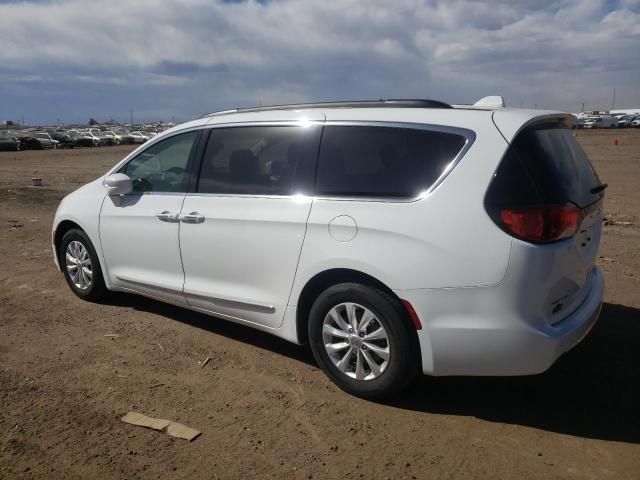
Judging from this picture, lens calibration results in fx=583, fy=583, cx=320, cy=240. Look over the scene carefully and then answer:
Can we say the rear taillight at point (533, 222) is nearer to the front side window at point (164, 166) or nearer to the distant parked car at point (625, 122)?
the front side window at point (164, 166)

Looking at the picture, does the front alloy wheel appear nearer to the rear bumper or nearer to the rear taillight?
the rear bumper

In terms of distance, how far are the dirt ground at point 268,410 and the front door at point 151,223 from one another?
0.47 meters

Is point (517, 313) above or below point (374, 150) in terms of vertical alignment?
below

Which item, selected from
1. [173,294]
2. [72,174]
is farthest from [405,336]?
[72,174]

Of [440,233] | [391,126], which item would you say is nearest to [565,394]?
[440,233]

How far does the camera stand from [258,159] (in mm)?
4328

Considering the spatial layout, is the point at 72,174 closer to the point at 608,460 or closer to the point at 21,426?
the point at 21,426

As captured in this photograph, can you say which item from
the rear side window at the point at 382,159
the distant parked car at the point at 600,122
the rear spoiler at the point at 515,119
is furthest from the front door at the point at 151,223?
the distant parked car at the point at 600,122

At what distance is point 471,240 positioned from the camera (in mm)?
3236

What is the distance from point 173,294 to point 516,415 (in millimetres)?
2798

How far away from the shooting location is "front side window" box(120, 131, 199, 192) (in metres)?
4.84

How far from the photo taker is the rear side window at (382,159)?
3500 mm

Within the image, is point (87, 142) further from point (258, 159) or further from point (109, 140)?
point (258, 159)

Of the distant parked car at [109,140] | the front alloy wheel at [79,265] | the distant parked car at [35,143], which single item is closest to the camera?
the front alloy wheel at [79,265]
